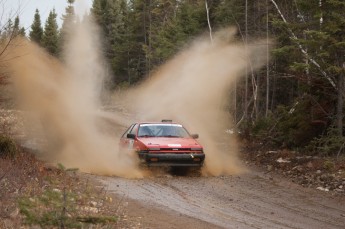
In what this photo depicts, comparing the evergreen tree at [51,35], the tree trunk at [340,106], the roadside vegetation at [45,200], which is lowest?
the roadside vegetation at [45,200]

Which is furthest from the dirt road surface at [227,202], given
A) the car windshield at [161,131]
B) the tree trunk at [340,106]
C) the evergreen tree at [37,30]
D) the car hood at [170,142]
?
the evergreen tree at [37,30]

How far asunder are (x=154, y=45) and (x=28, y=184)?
4705cm

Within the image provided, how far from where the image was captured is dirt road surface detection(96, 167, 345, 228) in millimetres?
9484

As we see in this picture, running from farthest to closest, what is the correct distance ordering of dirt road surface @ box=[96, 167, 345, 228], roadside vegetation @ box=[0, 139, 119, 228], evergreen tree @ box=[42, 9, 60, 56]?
evergreen tree @ box=[42, 9, 60, 56], dirt road surface @ box=[96, 167, 345, 228], roadside vegetation @ box=[0, 139, 119, 228]

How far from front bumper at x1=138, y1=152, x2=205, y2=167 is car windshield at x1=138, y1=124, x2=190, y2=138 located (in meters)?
1.65

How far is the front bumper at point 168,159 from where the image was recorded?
15.5 m

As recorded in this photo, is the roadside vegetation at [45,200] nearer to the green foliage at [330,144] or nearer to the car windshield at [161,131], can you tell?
the car windshield at [161,131]

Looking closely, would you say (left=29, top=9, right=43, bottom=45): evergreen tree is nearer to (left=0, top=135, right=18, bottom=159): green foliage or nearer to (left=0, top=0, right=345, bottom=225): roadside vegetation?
(left=0, top=0, right=345, bottom=225): roadside vegetation

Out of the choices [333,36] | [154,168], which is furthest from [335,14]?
[154,168]

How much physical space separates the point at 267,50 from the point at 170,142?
1679 cm

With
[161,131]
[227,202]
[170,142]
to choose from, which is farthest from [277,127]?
[227,202]

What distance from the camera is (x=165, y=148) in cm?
1571

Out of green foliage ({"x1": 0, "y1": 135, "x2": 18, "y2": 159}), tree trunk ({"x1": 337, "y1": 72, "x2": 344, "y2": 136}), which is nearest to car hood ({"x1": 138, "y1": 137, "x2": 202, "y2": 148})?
green foliage ({"x1": 0, "y1": 135, "x2": 18, "y2": 159})

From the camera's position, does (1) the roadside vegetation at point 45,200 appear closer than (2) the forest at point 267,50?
Yes
